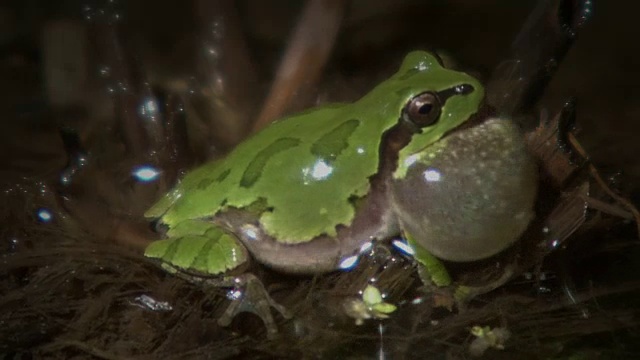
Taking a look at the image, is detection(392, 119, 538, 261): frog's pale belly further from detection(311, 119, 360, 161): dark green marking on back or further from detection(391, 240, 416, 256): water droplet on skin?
detection(311, 119, 360, 161): dark green marking on back

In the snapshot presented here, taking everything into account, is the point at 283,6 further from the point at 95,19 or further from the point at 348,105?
the point at 348,105

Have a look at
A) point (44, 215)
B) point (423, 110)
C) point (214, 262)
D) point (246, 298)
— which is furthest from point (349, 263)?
point (44, 215)

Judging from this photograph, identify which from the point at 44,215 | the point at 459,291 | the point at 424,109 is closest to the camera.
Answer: the point at 424,109

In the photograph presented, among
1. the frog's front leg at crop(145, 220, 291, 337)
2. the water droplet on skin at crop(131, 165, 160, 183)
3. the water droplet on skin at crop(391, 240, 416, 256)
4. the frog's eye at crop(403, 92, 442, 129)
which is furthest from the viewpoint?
the water droplet on skin at crop(131, 165, 160, 183)

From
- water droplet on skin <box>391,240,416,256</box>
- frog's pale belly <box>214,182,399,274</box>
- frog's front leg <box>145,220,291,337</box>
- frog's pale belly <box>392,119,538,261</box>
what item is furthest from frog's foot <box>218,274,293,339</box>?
frog's pale belly <box>392,119,538,261</box>

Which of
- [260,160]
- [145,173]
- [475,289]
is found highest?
[145,173]

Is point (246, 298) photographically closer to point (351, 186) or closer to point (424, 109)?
point (351, 186)

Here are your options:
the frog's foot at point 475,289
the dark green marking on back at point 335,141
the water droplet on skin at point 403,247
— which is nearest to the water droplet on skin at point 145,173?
the dark green marking on back at point 335,141

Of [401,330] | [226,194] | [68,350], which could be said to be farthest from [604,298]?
[68,350]
